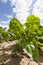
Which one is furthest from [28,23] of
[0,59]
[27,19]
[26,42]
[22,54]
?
[0,59]

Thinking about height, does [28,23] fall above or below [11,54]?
above

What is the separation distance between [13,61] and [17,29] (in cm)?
90

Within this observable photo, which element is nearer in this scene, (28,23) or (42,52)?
(28,23)

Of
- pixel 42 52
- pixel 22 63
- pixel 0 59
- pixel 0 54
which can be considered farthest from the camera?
pixel 42 52

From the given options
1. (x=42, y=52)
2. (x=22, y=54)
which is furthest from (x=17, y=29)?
(x=42, y=52)

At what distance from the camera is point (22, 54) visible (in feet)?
15.2

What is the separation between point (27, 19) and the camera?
4.24 meters

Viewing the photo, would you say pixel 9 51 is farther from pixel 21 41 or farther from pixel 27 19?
pixel 27 19

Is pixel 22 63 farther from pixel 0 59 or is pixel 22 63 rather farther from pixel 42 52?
pixel 42 52

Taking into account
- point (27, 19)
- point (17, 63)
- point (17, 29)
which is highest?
point (27, 19)

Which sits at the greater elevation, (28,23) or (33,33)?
(28,23)

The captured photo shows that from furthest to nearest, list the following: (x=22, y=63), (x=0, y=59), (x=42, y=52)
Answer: (x=42, y=52) < (x=0, y=59) < (x=22, y=63)

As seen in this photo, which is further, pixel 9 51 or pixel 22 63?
pixel 9 51

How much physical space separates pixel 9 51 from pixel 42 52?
4.04ft
